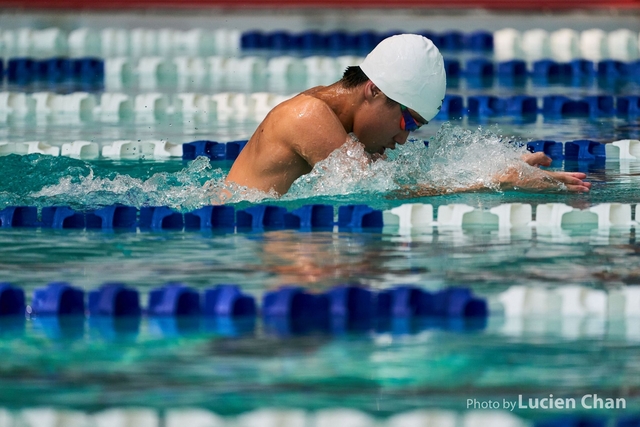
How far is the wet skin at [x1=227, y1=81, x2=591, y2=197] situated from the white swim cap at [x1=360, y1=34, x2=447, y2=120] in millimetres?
35

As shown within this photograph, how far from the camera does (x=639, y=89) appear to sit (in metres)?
6.55

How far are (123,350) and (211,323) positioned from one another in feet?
1.00

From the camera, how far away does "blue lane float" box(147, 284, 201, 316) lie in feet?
9.07

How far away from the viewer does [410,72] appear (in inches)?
146

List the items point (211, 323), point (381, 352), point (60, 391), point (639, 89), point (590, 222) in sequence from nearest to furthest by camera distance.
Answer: point (60, 391) < point (381, 352) < point (211, 323) < point (590, 222) < point (639, 89)

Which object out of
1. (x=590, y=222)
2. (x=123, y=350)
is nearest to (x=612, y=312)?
(x=590, y=222)

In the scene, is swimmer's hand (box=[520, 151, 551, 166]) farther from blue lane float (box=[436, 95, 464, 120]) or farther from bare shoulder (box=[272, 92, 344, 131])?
blue lane float (box=[436, 95, 464, 120])

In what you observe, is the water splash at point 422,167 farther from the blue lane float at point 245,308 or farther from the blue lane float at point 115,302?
the blue lane float at point 115,302

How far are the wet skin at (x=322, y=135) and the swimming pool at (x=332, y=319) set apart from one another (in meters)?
0.07

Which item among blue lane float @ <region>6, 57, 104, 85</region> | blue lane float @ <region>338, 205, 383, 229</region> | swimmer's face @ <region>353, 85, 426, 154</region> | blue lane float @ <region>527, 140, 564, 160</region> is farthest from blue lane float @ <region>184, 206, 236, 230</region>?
blue lane float @ <region>6, 57, 104, 85</region>

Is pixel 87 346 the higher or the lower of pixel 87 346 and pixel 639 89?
the lower

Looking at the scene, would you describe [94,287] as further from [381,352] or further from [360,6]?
[360,6]

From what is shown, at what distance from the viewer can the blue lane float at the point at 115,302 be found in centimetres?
277

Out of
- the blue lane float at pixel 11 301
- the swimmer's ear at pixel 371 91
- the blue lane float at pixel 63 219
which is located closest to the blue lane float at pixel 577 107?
the swimmer's ear at pixel 371 91
